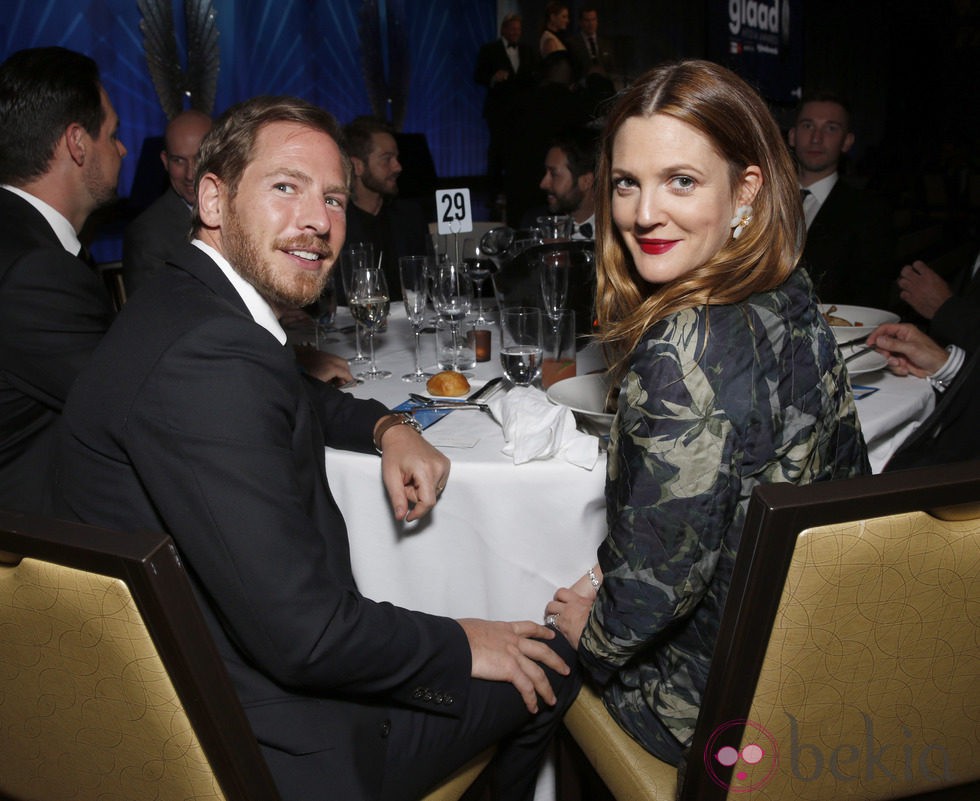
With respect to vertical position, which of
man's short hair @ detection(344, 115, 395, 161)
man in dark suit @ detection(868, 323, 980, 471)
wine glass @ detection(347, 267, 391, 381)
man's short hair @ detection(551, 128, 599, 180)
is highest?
man's short hair @ detection(344, 115, 395, 161)

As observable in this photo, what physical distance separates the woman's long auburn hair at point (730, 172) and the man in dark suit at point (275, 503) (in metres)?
0.56

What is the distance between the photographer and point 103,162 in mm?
2305

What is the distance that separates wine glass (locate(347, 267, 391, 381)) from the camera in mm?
2133

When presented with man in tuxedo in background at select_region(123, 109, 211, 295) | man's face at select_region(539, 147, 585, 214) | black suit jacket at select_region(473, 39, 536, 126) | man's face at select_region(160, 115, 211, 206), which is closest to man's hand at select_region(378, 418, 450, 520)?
man in tuxedo in background at select_region(123, 109, 211, 295)

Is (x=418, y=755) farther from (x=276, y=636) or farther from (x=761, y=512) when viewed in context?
(x=761, y=512)

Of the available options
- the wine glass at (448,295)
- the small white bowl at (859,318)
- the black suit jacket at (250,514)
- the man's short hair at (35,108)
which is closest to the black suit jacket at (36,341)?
the man's short hair at (35,108)

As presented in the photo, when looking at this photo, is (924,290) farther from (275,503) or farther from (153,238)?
(153,238)

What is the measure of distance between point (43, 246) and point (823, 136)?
3.43 meters

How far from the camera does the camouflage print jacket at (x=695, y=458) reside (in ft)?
3.45

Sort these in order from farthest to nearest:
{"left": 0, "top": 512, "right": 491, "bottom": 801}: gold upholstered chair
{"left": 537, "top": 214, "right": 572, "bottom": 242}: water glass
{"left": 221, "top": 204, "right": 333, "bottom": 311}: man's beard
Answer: {"left": 537, "top": 214, "right": 572, "bottom": 242}: water glass
{"left": 221, "top": 204, "right": 333, "bottom": 311}: man's beard
{"left": 0, "top": 512, "right": 491, "bottom": 801}: gold upholstered chair

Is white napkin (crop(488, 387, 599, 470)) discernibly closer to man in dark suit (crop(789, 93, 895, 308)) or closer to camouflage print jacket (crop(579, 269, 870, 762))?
camouflage print jacket (crop(579, 269, 870, 762))

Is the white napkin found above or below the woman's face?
below

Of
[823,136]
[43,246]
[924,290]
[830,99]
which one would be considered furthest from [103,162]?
[830,99]

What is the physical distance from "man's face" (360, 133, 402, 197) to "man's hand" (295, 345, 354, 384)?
8.22 feet
